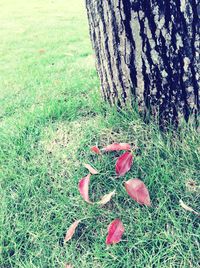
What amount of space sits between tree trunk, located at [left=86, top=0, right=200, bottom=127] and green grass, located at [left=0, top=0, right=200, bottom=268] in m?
0.13

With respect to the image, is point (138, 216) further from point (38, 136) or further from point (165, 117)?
point (38, 136)

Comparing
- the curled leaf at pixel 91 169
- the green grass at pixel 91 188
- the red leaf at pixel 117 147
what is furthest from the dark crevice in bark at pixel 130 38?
the curled leaf at pixel 91 169

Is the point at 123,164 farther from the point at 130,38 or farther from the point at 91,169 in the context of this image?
the point at 130,38

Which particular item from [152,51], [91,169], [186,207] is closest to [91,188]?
[91,169]

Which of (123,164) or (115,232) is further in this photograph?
(123,164)

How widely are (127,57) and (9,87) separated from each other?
5.21ft

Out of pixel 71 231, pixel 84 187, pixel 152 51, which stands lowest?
pixel 71 231

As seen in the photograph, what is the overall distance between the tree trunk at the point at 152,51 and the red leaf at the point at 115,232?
0.59 metres

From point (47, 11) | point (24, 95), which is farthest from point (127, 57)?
point (47, 11)

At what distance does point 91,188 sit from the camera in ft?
5.46

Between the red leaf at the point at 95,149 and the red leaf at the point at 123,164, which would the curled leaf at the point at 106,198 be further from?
the red leaf at the point at 95,149

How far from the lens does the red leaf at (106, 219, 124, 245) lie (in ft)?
4.62

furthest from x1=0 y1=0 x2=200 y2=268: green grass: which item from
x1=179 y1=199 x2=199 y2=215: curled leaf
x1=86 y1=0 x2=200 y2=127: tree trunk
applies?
x1=86 y1=0 x2=200 y2=127: tree trunk

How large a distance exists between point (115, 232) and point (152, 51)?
2.76ft
